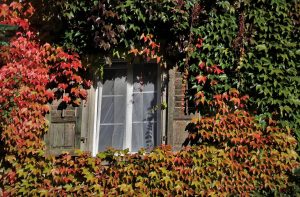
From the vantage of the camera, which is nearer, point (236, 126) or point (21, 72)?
point (236, 126)

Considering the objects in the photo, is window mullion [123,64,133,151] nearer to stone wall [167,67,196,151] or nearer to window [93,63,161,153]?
window [93,63,161,153]

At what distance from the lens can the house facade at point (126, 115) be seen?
23.8 ft

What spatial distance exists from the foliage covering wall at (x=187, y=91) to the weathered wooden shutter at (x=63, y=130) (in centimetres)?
13

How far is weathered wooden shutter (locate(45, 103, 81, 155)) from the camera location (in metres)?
7.34

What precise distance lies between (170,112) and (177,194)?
113cm

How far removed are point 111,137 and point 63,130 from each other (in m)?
0.69

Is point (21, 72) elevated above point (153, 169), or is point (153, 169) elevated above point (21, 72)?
point (21, 72)

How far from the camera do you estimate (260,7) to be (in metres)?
7.29

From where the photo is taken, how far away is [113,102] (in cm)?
773

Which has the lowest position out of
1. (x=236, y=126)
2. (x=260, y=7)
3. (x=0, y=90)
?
(x=236, y=126)

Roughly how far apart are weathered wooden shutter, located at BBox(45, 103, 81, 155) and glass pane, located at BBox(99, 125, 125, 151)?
1.34 feet

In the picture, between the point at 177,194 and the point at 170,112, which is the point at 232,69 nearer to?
the point at 170,112

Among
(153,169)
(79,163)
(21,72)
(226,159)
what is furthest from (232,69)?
(21,72)

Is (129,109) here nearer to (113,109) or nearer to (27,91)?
(113,109)
